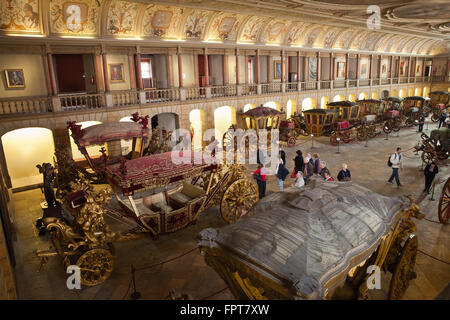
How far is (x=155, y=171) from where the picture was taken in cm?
752

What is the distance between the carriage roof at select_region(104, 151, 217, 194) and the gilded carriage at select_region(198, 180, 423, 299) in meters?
2.91

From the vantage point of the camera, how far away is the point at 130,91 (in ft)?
49.7

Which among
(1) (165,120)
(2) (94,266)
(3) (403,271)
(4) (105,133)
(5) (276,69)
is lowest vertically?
Answer: (2) (94,266)

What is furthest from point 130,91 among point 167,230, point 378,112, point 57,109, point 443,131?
point 378,112

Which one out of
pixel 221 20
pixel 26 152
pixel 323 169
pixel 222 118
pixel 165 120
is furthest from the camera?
pixel 222 118

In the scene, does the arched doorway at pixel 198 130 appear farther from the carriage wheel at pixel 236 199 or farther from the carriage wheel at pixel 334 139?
the carriage wheel at pixel 236 199

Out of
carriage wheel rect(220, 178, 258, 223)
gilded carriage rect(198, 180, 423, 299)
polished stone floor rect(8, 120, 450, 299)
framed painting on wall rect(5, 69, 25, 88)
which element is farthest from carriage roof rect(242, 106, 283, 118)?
gilded carriage rect(198, 180, 423, 299)

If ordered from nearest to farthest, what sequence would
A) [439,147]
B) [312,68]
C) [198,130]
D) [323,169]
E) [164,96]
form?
[323,169] < [439,147] < [164,96] < [198,130] < [312,68]

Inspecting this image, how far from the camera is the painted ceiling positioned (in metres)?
12.5

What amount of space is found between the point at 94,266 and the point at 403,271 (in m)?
5.58

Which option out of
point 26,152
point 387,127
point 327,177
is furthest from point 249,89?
point 26,152

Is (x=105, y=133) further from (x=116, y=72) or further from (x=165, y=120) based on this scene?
(x=165, y=120)

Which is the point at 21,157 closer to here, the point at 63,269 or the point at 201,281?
the point at 63,269

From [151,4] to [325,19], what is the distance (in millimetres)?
12579
